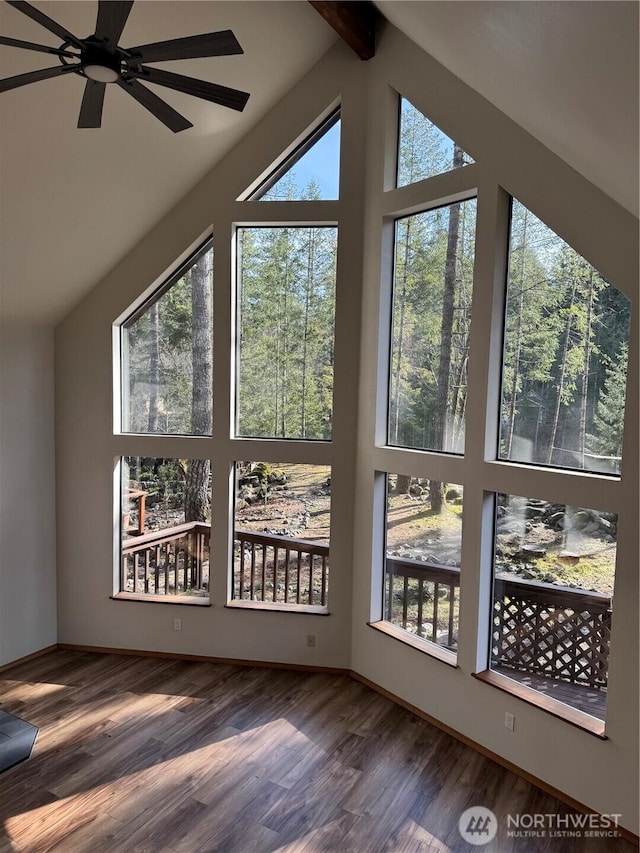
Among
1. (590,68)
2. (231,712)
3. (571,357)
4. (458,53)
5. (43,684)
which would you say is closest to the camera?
(590,68)

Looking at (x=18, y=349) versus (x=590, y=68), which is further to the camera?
(x=18, y=349)

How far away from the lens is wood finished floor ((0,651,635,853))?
3107 mm

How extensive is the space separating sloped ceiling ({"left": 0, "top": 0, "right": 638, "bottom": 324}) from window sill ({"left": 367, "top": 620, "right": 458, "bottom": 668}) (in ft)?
10.3

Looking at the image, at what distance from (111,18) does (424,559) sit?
3791 mm

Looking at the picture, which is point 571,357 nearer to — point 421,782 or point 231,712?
point 421,782

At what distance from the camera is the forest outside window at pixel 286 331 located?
→ 4812 mm

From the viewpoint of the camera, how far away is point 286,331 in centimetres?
489

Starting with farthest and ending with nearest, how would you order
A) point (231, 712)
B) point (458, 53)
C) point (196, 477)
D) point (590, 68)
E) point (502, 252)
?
point (196, 477) < point (231, 712) < point (502, 252) < point (458, 53) < point (590, 68)

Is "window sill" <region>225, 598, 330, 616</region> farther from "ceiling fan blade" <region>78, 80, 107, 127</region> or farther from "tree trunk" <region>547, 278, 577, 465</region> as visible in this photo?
"ceiling fan blade" <region>78, 80, 107, 127</region>

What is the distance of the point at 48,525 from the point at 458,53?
16.2ft

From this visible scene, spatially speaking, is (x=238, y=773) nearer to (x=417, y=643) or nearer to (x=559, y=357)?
(x=417, y=643)

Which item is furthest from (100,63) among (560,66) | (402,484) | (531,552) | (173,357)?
(531,552)

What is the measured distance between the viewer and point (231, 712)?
430 cm

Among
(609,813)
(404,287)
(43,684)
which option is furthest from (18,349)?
(609,813)
